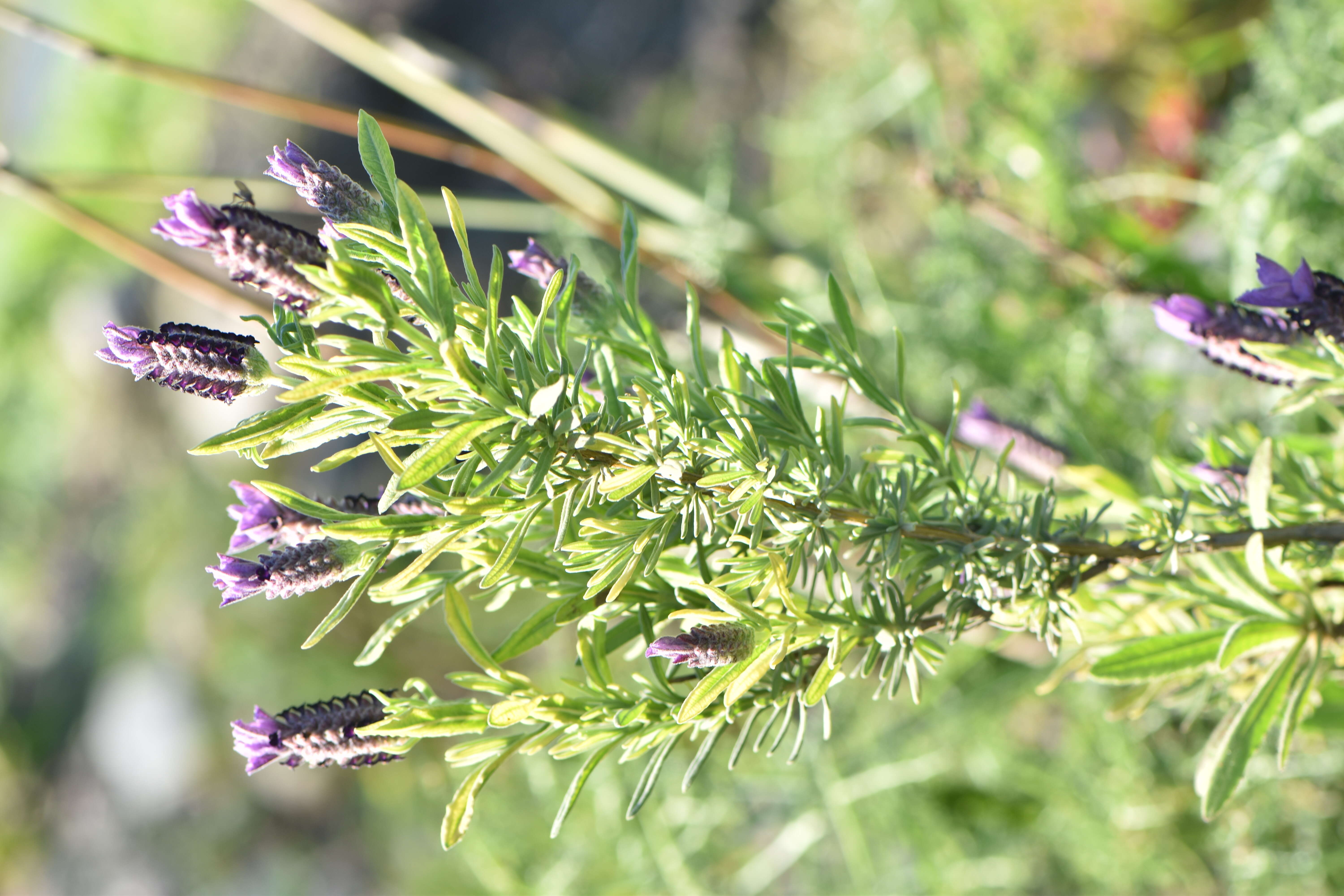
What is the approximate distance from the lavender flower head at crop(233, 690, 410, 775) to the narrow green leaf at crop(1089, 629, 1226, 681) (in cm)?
25

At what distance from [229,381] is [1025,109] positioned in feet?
2.58

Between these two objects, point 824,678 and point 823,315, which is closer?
point 824,678

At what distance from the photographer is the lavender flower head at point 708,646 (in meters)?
0.23

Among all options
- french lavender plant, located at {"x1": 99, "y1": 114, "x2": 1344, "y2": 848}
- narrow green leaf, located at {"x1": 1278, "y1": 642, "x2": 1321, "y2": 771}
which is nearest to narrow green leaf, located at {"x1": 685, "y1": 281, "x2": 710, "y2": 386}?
french lavender plant, located at {"x1": 99, "y1": 114, "x2": 1344, "y2": 848}

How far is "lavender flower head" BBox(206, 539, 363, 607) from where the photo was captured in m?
0.23

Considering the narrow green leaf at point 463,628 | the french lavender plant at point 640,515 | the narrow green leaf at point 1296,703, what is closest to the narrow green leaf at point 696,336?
the french lavender plant at point 640,515

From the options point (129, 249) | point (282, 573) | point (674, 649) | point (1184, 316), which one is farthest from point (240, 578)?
point (129, 249)

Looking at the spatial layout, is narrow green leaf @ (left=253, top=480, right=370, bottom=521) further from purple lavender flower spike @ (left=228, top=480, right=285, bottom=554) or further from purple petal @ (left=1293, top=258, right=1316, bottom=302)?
purple petal @ (left=1293, top=258, right=1316, bottom=302)

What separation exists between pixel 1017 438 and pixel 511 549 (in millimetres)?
257

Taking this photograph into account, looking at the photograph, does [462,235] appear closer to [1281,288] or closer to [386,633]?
[386,633]

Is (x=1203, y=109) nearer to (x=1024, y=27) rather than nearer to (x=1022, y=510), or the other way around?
(x=1024, y=27)

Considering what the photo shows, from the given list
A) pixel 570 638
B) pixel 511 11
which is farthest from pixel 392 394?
pixel 511 11

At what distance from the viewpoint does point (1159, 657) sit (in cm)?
33

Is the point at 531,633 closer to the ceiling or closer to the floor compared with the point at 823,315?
closer to the ceiling
